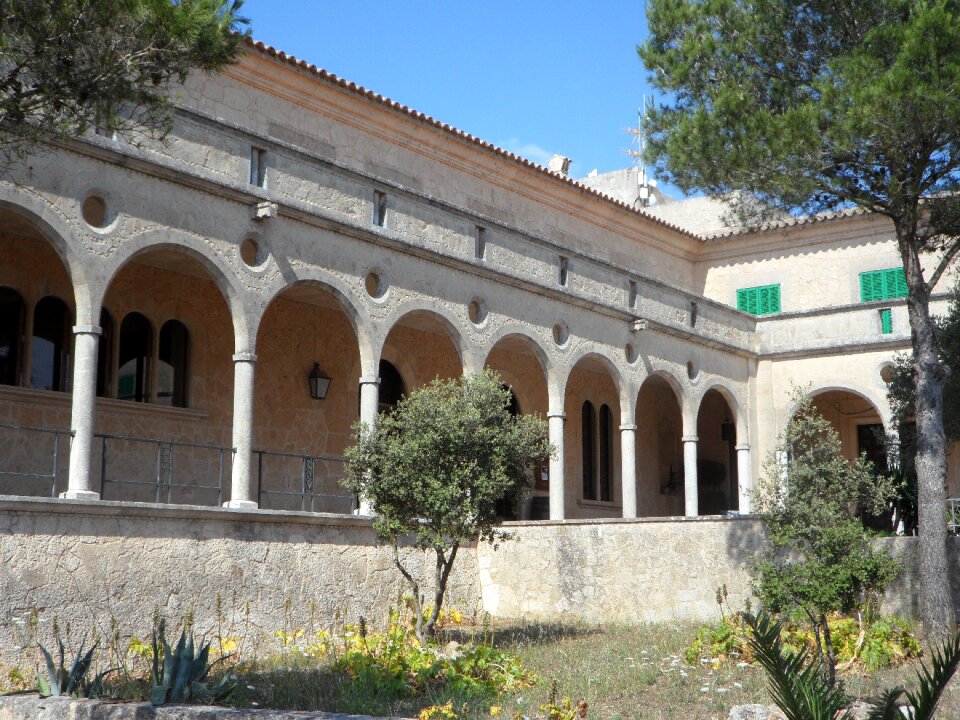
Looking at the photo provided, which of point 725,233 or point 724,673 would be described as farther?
point 725,233

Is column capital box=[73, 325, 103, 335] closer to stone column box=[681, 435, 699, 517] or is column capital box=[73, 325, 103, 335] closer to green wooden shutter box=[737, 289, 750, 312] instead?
stone column box=[681, 435, 699, 517]

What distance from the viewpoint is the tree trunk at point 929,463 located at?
12297 mm

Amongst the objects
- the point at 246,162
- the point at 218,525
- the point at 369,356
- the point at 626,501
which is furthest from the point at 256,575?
the point at 626,501

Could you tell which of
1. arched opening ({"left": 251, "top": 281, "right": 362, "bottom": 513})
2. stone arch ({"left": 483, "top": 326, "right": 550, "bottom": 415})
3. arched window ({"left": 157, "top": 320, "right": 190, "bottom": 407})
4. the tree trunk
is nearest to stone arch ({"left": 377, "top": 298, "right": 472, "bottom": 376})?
arched opening ({"left": 251, "top": 281, "right": 362, "bottom": 513})

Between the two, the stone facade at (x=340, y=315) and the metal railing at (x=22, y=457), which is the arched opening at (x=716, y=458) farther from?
the metal railing at (x=22, y=457)

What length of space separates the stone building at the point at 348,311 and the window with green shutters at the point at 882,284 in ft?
0.15

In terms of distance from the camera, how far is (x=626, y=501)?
1808 centimetres

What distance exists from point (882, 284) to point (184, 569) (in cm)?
1654

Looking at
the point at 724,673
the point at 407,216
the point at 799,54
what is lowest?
the point at 724,673

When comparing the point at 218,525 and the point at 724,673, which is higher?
the point at 218,525

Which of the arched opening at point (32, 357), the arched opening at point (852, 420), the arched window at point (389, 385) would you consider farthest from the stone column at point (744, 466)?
the arched opening at point (32, 357)

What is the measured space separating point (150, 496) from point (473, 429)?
16.6ft

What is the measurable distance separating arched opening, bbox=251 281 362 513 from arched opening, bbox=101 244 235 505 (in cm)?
54

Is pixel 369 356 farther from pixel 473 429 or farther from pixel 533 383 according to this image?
pixel 533 383
